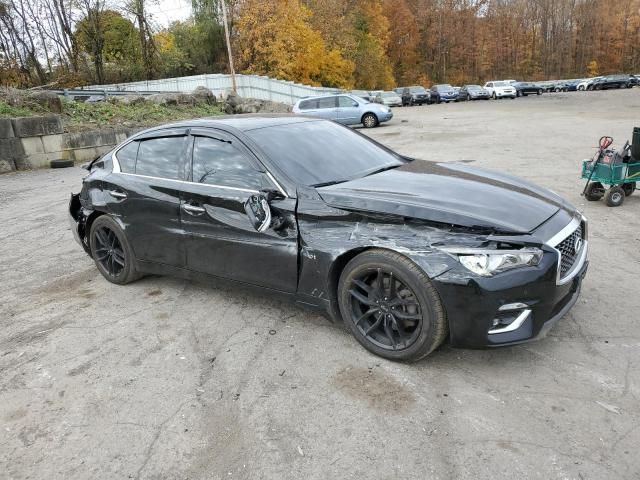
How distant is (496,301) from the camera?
9.42ft

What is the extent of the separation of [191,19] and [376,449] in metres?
48.5

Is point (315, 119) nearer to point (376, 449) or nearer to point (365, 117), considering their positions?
point (376, 449)

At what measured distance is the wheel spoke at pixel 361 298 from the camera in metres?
3.25

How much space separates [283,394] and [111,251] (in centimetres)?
271

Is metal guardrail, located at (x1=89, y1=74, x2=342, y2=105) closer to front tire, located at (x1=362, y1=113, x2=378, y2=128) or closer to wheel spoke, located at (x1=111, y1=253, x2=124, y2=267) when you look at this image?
front tire, located at (x1=362, y1=113, x2=378, y2=128)

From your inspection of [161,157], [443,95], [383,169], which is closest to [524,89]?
[443,95]

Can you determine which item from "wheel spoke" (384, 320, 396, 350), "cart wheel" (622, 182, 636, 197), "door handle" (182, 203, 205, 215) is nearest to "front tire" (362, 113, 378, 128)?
"cart wheel" (622, 182, 636, 197)

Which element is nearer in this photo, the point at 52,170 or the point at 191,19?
the point at 52,170

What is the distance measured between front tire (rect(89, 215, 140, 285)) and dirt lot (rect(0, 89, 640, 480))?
0.60ft

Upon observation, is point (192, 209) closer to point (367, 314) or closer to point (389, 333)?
point (367, 314)

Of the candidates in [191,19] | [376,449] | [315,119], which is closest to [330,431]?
[376,449]

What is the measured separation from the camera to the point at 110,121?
16578 millimetres

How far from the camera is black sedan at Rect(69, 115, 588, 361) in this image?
293cm

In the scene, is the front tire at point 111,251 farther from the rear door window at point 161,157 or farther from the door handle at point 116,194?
the rear door window at point 161,157
